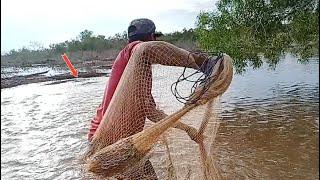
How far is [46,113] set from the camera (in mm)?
14992

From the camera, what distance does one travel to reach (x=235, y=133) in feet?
30.5

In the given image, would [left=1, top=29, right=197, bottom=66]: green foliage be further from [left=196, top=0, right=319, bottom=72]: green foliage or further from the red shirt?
the red shirt

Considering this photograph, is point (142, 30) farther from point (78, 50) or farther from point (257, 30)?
point (78, 50)

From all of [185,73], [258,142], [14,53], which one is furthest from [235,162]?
[14,53]

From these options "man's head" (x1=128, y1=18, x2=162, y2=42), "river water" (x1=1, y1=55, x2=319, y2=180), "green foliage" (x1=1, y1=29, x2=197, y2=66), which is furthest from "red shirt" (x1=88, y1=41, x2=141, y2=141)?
"green foliage" (x1=1, y1=29, x2=197, y2=66)

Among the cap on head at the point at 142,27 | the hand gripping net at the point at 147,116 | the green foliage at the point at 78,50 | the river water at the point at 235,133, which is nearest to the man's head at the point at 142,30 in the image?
the cap on head at the point at 142,27

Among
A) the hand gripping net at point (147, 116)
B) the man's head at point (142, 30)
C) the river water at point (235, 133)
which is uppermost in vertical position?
the man's head at point (142, 30)

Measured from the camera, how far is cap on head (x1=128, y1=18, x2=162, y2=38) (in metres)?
2.77

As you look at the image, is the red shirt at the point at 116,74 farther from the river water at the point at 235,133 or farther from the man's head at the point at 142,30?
the river water at the point at 235,133

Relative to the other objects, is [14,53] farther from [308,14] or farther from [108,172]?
[108,172]

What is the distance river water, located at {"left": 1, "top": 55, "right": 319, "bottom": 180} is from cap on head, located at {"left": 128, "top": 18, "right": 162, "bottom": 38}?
1.19ft

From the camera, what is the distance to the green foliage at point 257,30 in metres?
13.0

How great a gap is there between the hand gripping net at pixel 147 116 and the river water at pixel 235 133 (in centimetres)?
27

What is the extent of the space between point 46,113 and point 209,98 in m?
12.9
